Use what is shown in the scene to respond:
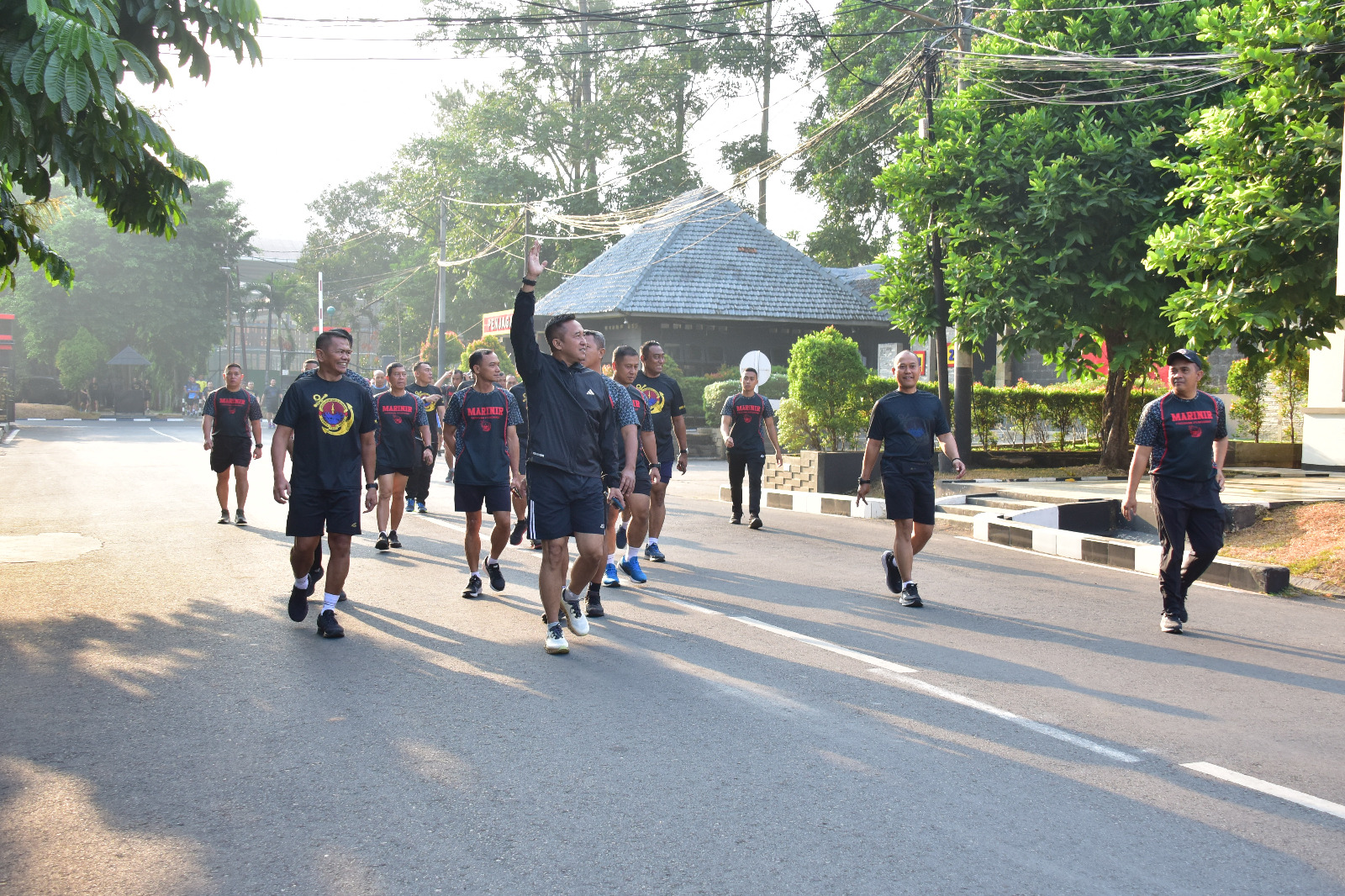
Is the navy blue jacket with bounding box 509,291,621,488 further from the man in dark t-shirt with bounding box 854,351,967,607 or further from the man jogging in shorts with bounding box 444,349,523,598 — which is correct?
the man in dark t-shirt with bounding box 854,351,967,607

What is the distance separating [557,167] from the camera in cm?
4778

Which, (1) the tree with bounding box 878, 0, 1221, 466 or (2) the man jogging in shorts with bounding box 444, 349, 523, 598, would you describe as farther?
(1) the tree with bounding box 878, 0, 1221, 466

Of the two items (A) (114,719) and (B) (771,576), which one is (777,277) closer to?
(B) (771,576)

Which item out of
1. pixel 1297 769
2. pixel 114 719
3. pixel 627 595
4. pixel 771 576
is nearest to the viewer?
pixel 1297 769

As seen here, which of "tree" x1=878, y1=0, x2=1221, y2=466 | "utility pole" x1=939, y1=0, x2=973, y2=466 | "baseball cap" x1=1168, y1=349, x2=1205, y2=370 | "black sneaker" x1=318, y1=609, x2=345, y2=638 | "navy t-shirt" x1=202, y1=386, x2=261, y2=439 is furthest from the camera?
"utility pole" x1=939, y1=0, x2=973, y2=466

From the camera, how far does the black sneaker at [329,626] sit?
6.80 meters

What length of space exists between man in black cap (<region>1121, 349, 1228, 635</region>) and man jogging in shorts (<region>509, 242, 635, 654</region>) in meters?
Answer: 3.51

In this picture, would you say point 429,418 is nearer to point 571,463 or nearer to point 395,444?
point 395,444

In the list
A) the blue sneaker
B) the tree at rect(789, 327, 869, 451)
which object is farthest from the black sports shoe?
the tree at rect(789, 327, 869, 451)

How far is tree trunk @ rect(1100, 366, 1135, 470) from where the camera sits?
18.4 meters

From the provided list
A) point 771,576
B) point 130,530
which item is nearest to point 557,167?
point 130,530

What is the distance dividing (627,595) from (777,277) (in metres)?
27.6

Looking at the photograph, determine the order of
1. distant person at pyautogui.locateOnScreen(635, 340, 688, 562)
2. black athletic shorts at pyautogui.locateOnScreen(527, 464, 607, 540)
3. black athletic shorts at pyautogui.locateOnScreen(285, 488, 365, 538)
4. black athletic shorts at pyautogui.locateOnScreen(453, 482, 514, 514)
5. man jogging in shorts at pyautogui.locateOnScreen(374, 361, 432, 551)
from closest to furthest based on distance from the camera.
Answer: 1. black athletic shorts at pyautogui.locateOnScreen(527, 464, 607, 540)
2. black athletic shorts at pyautogui.locateOnScreen(285, 488, 365, 538)
3. black athletic shorts at pyautogui.locateOnScreen(453, 482, 514, 514)
4. distant person at pyautogui.locateOnScreen(635, 340, 688, 562)
5. man jogging in shorts at pyautogui.locateOnScreen(374, 361, 432, 551)

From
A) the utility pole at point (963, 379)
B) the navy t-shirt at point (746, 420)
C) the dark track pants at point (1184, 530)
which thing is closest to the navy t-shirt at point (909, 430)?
the dark track pants at point (1184, 530)
